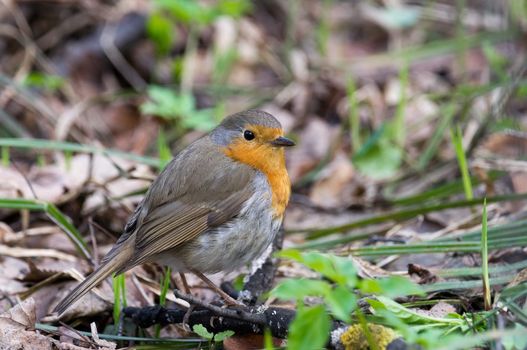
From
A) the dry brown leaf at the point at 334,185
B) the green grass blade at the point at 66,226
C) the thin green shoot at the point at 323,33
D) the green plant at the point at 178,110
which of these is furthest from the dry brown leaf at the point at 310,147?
the green grass blade at the point at 66,226

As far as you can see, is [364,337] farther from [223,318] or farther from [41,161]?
[41,161]

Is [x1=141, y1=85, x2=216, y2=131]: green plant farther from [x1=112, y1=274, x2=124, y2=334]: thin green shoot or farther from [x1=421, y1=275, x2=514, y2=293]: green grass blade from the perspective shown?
[x1=421, y1=275, x2=514, y2=293]: green grass blade

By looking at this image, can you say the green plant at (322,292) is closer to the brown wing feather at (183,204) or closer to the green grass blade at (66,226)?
the brown wing feather at (183,204)

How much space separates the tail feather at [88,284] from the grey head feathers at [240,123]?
33.1 inches

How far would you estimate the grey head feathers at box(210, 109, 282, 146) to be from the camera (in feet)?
11.6

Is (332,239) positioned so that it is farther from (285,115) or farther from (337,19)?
(337,19)

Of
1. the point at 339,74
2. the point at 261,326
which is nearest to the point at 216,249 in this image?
the point at 261,326

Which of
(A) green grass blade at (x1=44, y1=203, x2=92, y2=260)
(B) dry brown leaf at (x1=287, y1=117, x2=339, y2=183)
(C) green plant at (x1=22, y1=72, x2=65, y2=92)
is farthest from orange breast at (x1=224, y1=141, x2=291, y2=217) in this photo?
(C) green plant at (x1=22, y1=72, x2=65, y2=92)

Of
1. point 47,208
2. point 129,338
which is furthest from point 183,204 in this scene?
point 129,338

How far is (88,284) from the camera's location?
2.87 m

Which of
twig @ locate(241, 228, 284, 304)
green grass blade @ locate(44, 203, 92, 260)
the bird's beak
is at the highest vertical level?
the bird's beak

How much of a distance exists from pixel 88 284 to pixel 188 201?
0.61 meters

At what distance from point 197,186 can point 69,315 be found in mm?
744

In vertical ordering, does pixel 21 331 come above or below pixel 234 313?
below
